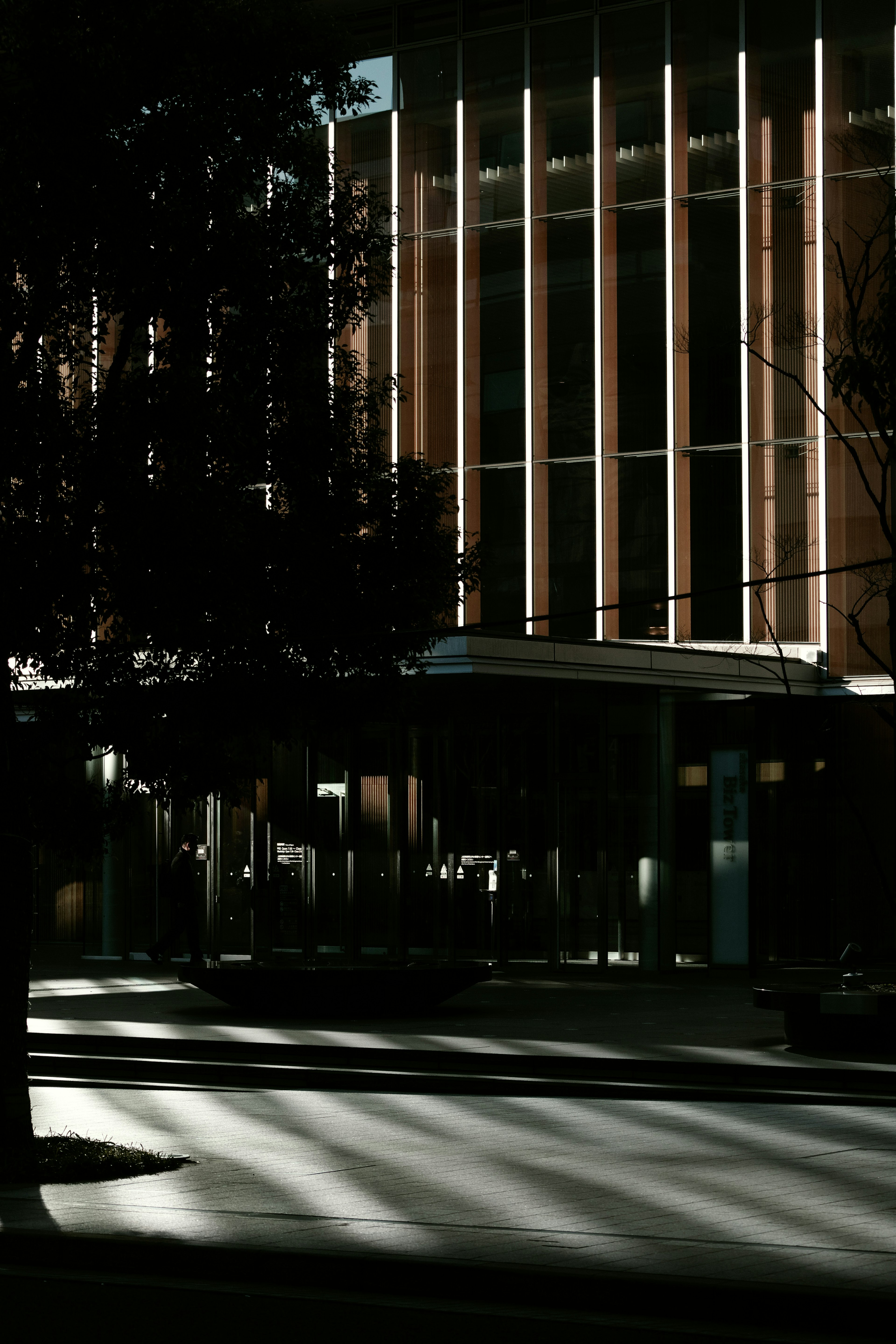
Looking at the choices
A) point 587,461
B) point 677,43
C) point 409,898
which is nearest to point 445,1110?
point 409,898

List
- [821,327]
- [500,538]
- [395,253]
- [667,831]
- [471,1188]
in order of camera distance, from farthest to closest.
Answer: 1. [395,253]
2. [500,538]
3. [821,327]
4. [667,831]
5. [471,1188]

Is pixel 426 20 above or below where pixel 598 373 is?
above

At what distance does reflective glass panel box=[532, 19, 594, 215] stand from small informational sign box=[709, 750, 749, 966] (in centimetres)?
871

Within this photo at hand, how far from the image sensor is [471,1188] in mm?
8969

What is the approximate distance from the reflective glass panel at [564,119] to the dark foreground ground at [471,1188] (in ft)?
46.3

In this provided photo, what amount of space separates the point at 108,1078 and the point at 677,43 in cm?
1763

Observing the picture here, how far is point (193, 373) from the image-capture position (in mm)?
10578

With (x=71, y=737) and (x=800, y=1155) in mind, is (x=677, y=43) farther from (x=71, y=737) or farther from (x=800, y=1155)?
(x=800, y=1155)

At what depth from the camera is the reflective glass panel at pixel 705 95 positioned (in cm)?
2556

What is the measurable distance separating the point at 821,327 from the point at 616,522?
3.84 meters

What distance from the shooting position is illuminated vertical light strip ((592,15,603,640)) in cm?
2580

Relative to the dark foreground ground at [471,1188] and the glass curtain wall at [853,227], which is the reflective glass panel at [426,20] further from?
the dark foreground ground at [471,1188]

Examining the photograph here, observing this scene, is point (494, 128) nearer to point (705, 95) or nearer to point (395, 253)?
point (395, 253)

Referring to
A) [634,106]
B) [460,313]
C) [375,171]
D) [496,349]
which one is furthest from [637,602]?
[375,171]
